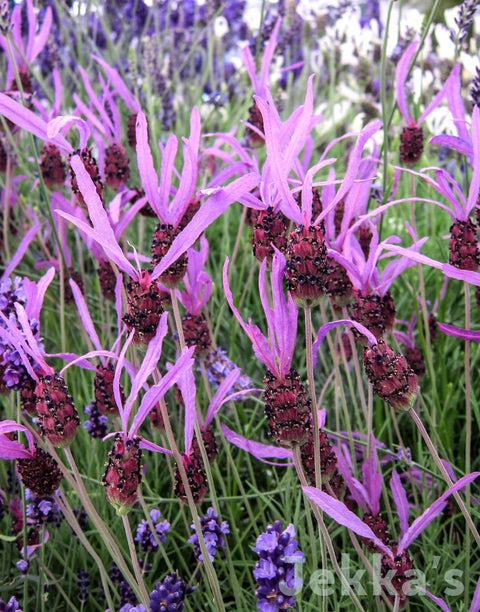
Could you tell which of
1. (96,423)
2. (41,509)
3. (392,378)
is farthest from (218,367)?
(392,378)

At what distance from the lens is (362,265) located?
96 centimetres

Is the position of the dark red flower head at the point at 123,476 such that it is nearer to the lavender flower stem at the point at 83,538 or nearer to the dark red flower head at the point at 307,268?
the lavender flower stem at the point at 83,538

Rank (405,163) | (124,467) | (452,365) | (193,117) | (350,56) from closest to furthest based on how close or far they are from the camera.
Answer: (124,467), (193,117), (405,163), (452,365), (350,56)

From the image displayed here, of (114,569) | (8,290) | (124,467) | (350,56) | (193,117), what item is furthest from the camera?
(350,56)

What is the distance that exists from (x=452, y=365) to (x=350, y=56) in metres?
2.41

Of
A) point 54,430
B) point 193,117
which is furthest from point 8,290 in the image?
point 193,117

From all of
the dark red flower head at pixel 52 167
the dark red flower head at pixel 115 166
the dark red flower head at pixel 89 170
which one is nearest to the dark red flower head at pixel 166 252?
the dark red flower head at pixel 89 170

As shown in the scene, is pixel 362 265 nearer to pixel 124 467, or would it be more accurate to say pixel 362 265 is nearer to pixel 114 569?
pixel 124 467

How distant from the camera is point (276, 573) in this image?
0.72 metres

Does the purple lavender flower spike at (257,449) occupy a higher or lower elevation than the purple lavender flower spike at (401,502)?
higher

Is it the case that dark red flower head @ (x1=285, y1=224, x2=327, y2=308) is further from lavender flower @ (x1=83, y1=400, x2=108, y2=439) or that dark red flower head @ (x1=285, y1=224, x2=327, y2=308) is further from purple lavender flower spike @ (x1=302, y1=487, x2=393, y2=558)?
lavender flower @ (x1=83, y1=400, x2=108, y2=439)

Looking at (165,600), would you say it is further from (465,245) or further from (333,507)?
(465,245)

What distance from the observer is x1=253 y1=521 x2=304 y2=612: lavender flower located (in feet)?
2.35

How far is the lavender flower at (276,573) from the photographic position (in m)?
0.72
